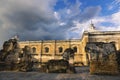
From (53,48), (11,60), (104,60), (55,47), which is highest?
(55,47)

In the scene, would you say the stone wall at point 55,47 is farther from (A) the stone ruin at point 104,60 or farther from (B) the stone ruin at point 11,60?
(A) the stone ruin at point 104,60

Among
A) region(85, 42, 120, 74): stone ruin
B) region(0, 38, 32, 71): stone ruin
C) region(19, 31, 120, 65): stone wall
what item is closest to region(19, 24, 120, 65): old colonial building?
region(19, 31, 120, 65): stone wall

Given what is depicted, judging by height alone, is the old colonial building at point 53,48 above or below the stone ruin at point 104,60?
above

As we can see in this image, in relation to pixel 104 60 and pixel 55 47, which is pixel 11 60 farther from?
pixel 55 47

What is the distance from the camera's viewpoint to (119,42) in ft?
125

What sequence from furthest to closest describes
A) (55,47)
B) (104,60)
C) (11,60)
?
1. (55,47)
2. (11,60)
3. (104,60)

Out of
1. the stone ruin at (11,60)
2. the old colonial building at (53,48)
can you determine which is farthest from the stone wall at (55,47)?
the stone ruin at (11,60)

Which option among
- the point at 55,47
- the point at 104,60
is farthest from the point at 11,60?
the point at 55,47

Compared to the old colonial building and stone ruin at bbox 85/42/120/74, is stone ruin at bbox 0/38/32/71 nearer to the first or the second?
stone ruin at bbox 85/42/120/74

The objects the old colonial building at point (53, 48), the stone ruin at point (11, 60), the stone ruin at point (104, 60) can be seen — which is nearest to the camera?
the stone ruin at point (104, 60)

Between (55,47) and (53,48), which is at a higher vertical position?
(55,47)

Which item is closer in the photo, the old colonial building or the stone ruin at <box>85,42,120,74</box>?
the stone ruin at <box>85,42,120,74</box>

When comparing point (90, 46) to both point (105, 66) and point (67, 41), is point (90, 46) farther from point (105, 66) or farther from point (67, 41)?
point (67, 41)

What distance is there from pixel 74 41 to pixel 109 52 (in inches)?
1403
